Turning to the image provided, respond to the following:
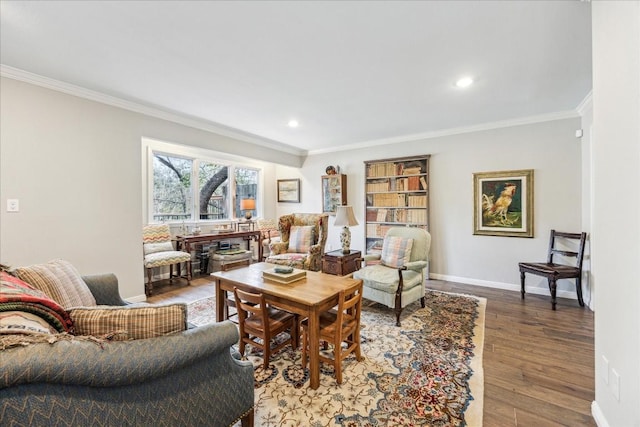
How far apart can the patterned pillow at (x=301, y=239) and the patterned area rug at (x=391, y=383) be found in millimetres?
1916

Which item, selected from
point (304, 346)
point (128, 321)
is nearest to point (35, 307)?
point (128, 321)

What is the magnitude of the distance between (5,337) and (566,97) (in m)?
4.80

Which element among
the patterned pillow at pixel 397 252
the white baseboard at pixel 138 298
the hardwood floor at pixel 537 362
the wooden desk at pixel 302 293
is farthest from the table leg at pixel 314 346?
the white baseboard at pixel 138 298

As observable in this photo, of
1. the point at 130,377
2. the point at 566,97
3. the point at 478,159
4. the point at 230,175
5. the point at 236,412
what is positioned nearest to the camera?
the point at 130,377

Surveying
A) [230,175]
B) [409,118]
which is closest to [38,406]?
[409,118]

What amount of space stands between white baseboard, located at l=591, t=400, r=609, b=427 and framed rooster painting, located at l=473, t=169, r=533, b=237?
2.75 m

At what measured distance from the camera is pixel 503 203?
409 centimetres

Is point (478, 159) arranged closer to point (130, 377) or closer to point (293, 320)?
point (293, 320)

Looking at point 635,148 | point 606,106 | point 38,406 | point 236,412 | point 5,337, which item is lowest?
point 236,412

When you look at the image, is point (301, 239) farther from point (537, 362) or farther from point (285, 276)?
point (537, 362)

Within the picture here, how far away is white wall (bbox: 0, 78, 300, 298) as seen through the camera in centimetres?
264

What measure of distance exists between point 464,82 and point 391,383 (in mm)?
2826

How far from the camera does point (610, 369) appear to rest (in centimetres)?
143

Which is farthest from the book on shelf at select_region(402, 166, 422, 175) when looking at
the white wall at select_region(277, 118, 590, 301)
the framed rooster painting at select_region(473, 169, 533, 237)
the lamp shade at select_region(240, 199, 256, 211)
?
the lamp shade at select_region(240, 199, 256, 211)
